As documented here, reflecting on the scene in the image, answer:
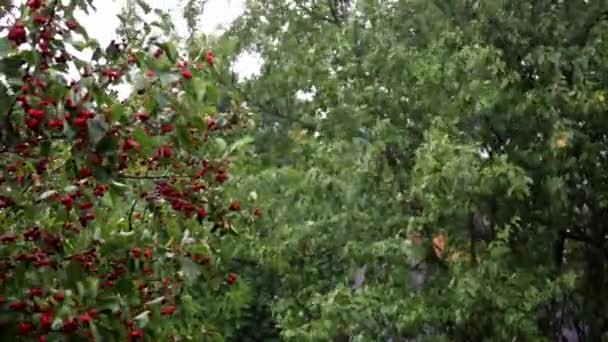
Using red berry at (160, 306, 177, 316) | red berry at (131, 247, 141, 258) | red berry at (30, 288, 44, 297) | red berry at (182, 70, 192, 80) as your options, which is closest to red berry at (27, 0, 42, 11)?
red berry at (182, 70, 192, 80)

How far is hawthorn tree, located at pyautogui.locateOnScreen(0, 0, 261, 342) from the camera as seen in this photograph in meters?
2.87

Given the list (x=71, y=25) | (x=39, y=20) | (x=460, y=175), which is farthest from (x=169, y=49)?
(x=460, y=175)

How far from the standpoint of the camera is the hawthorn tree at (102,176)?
2869mm

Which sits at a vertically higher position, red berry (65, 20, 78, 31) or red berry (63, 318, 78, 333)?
red berry (65, 20, 78, 31)

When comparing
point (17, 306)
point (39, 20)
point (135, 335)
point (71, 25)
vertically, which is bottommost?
point (135, 335)

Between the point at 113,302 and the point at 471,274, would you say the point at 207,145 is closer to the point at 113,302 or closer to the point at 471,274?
the point at 113,302

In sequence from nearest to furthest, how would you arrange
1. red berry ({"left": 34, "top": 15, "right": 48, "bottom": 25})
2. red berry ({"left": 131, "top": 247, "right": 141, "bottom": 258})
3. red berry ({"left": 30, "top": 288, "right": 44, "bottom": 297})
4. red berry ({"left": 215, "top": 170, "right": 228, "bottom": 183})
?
1. red berry ({"left": 34, "top": 15, "right": 48, "bottom": 25})
2. red berry ({"left": 30, "top": 288, "right": 44, "bottom": 297})
3. red berry ({"left": 131, "top": 247, "right": 141, "bottom": 258})
4. red berry ({"left": 215, "top": 170, "right": 228, "bottom": 183})

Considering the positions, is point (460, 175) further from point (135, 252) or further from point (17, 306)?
point (17, 306)

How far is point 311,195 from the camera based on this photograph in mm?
7582

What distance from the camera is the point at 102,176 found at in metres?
2.94

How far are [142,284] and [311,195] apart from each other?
3840mm

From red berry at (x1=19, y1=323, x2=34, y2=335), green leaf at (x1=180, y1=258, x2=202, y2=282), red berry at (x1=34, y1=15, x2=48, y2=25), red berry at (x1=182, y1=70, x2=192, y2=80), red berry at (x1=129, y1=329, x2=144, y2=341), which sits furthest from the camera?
green leaf at (x1=180, y1=258, x2=202, y2=282)

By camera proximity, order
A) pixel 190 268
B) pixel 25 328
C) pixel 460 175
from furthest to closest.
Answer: pixel 460 175 → pixel 190 268 → pixel 25 328

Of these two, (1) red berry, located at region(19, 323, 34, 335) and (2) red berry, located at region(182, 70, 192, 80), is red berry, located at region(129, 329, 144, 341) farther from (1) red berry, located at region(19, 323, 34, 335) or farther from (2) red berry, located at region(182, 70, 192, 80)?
(2) red berry, located at region(182, 70, 192, 80)
